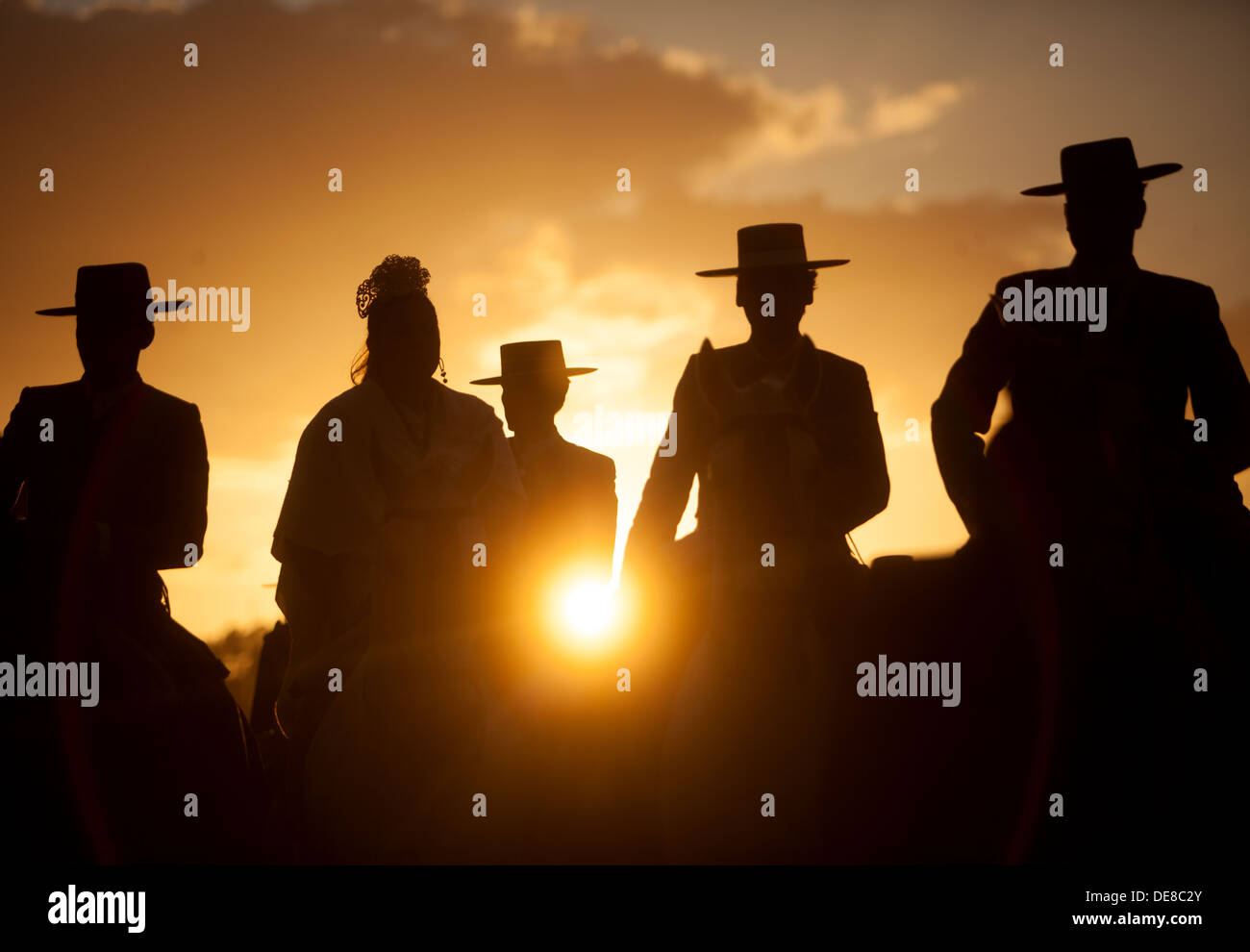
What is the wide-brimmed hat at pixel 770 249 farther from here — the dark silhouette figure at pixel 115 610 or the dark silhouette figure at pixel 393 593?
the dark silhouette figure at pixel 115 610

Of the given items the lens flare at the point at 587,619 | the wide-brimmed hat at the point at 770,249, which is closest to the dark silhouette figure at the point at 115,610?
the lens flare at the point at 587,619

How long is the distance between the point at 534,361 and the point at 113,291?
11.2ft

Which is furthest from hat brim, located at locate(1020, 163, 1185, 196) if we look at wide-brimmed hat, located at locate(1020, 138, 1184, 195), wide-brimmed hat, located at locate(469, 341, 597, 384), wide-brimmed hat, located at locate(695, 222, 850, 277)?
wide-brimmed hat, located at locate(469, 341, 597, 384)

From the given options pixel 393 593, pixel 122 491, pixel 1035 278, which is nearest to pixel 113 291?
pixel 122 491

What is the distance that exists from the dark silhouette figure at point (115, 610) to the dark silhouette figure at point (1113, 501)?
12.0ft

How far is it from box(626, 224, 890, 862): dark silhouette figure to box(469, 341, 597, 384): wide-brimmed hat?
3.66 meters

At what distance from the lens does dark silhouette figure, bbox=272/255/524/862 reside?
5.75 m

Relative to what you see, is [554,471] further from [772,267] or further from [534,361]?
[772,267]

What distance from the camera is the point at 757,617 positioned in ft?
17.6

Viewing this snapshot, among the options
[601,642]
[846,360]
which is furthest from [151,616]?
[846,360]

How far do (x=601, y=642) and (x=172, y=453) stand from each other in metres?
2.39

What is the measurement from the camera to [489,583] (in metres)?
6.16
